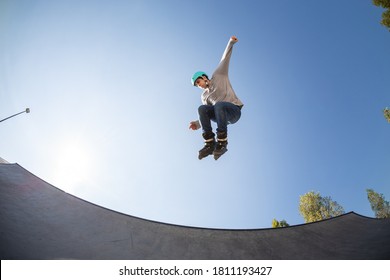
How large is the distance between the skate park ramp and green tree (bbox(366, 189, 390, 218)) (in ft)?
74.3

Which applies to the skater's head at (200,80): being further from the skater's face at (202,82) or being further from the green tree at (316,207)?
the green tree at (316,207)

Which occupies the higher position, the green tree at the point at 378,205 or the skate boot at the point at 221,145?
the green tree at the point at 378,205

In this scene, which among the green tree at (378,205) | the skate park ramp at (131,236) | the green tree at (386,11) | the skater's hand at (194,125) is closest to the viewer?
the skate park ramp at (131,236)

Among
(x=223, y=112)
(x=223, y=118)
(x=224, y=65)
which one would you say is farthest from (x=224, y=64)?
(x=223, y=118)

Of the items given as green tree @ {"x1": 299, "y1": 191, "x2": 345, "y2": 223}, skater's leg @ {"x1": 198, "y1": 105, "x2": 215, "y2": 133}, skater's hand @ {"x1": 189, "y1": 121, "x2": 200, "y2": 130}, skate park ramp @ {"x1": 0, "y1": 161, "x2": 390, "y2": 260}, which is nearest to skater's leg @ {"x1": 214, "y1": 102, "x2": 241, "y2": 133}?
skater's leg @ {"x1": 198, "y1": 105, "x2": 215, "y2": 133}

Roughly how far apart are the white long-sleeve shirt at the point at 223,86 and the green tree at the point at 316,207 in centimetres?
2466

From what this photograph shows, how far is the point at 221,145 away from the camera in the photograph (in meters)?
4.82

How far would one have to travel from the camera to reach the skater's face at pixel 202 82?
5246mm

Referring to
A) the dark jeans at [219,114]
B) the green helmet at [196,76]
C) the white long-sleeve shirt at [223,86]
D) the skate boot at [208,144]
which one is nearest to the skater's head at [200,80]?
the green helmet at [196,76]

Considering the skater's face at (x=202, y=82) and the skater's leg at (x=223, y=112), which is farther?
the skater's face at (x=202, y=82)

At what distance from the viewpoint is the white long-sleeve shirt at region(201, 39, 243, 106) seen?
5.06 m

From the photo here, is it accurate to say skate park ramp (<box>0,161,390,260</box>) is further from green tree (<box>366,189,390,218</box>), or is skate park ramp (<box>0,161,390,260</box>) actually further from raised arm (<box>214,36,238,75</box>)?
green tree (<box>366,189,390,218</box>)

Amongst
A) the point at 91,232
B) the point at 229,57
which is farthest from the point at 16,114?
the point at 229,57

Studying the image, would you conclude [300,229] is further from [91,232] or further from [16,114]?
[16,114]
